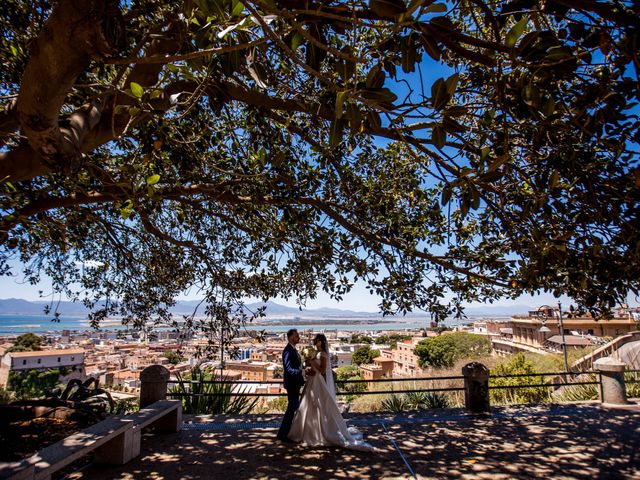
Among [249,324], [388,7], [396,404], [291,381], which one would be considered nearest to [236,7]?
[388,7]

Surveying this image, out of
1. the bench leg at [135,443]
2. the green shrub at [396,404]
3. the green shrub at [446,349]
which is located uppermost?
the bench leg at [135,443]

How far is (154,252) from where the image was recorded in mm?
8062

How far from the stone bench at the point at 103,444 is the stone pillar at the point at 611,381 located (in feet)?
32.4

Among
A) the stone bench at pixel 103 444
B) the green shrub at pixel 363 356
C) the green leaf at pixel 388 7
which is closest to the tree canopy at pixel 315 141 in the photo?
the green leaf at pixel 388 7

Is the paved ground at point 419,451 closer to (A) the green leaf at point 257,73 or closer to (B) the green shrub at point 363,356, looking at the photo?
(A) the green leaf at point 257,73

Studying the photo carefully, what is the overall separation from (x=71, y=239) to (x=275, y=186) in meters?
5.25

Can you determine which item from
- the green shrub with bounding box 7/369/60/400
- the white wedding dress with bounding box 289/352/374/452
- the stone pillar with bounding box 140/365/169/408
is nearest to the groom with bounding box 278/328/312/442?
the white wedding dress with bounding box 289/352/374/452

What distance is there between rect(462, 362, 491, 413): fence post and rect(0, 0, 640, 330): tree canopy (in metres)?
2.07

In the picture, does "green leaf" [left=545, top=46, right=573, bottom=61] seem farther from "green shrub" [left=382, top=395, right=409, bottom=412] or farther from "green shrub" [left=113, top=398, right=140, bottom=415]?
"green shrub" [left=113, top=398, right=140, bottom=415]

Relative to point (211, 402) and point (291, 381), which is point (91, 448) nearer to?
point (291, 381)

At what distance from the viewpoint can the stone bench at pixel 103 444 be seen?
11.2 feet

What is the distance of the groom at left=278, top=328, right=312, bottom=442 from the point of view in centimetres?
645

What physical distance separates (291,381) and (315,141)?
429cm

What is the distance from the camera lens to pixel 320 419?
632 centimetres
